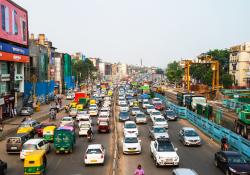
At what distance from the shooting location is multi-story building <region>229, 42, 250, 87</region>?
122250 mm

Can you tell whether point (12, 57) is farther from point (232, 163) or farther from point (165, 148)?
point (232, 163)

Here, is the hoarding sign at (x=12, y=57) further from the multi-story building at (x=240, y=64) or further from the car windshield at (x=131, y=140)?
the multi-story building at (x=240, y=64)

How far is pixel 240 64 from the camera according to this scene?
410ft

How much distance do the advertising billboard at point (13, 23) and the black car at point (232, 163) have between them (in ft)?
125

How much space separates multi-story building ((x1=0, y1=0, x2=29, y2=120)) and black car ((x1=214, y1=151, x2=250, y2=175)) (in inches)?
1420

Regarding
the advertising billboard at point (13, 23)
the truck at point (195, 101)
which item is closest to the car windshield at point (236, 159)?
the truck at point (195, 101)

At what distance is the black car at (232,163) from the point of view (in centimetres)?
2153

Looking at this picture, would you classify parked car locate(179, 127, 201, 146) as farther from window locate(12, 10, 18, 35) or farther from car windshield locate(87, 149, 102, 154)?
window locate(12, 10, 18, 35)

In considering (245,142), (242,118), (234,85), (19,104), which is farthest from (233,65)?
(245,142)

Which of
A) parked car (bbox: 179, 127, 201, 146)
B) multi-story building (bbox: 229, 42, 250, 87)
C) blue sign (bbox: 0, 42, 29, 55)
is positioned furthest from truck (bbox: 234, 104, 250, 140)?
multi-story building (bbox: 229, 42, 250, 87)

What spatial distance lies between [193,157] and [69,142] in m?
10.5

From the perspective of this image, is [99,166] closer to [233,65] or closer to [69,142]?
[69,142]

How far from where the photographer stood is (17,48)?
5872 centimetres

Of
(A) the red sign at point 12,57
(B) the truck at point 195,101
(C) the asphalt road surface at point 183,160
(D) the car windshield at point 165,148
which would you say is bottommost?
(C) the asphalt road surface at point 183,160
